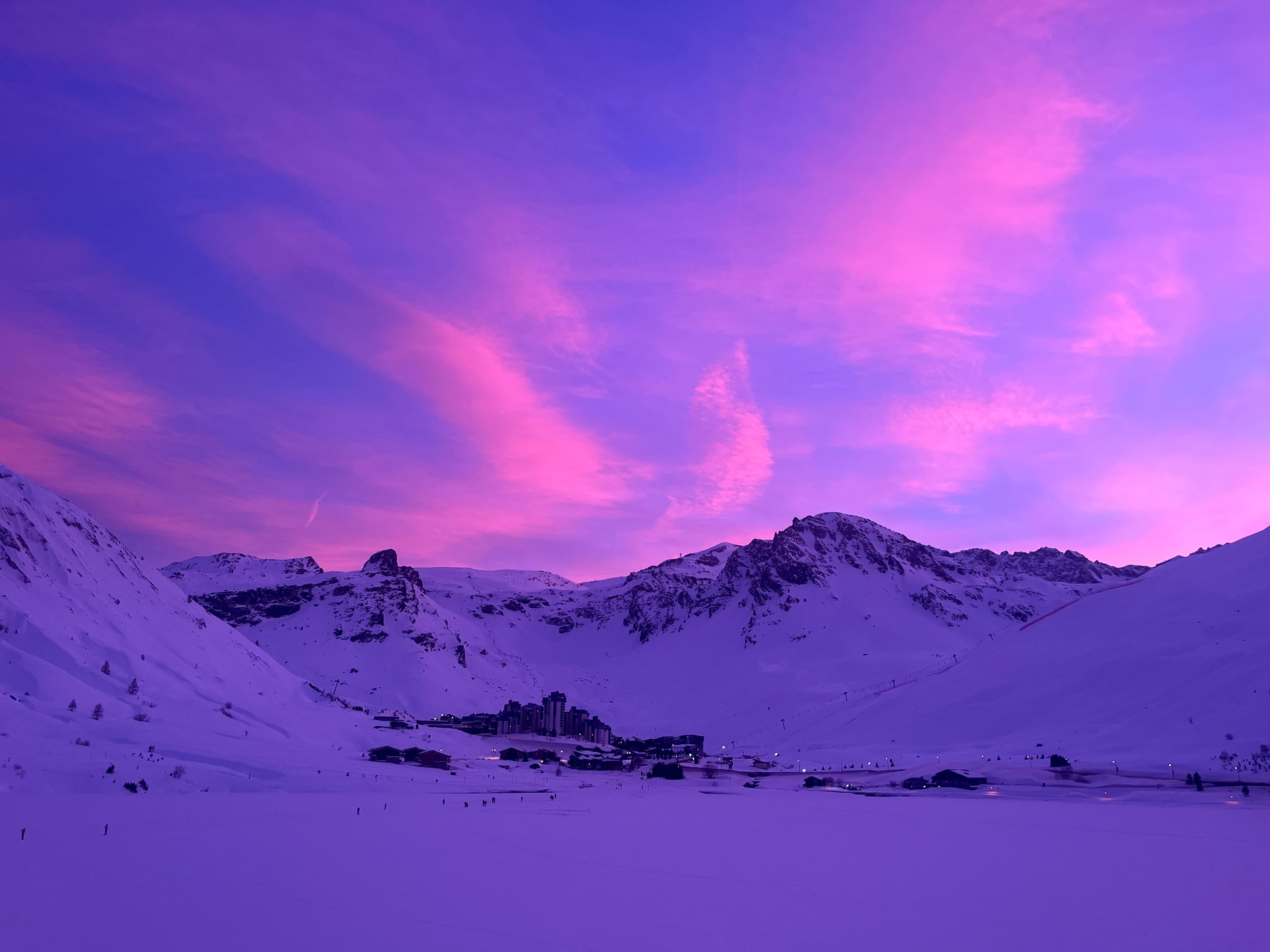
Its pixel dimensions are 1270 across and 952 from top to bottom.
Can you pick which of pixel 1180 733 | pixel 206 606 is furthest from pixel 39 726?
pixel 206 606

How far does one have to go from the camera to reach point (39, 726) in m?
42.0

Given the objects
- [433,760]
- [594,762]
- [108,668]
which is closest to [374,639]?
[594,762]

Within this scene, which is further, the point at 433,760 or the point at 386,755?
the point at 433,760

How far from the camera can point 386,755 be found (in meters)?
63.8

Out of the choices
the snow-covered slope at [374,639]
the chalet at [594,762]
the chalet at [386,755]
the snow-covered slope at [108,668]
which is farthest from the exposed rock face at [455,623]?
the chalet at [386,755]

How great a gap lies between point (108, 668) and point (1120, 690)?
75057mm

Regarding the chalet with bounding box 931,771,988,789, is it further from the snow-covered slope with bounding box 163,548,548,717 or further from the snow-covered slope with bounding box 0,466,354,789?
the snow-covered slope with bounding box 163,548,548,717

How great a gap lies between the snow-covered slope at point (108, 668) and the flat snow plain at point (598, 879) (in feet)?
25.0

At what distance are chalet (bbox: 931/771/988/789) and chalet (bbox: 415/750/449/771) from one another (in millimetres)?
35763

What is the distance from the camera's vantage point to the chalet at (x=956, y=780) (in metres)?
58.7

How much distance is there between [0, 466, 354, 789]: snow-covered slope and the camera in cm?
4359

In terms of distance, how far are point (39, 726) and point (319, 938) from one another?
113 feet

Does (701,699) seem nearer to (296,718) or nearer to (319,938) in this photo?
(296,718)

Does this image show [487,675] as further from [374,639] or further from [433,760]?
[433,760]
